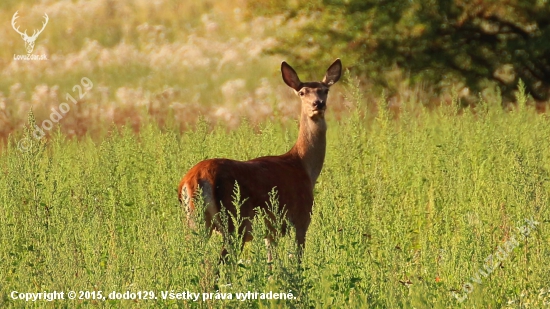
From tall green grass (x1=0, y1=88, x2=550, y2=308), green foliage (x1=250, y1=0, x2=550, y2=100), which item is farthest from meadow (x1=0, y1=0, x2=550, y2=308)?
green foliage (x1=250, y1=0, x2=550, y2=100)

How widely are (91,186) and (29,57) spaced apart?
18657mm

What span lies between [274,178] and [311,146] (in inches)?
44.7

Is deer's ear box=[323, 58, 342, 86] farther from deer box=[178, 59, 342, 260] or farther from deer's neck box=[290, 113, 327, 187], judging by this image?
deer's neck box=[290, 113, 327, 187]

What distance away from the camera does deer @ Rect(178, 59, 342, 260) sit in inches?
254

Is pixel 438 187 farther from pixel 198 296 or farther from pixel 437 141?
pixel 198 296

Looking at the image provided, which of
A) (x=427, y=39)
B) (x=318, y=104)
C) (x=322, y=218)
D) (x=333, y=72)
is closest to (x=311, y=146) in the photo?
(x=318, y=104)

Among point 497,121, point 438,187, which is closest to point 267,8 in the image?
point 497,121

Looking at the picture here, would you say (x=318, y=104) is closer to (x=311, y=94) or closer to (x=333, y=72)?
(x=311, y=94)

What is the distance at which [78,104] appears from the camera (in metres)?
18.2

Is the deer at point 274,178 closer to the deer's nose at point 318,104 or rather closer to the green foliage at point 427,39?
the deer's nose at point 318,104

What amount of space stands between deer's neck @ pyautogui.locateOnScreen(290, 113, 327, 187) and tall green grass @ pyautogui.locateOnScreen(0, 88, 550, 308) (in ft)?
0.83

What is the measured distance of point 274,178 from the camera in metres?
7.07

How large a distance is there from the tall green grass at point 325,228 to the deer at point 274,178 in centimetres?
26

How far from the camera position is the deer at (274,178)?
646 cm
